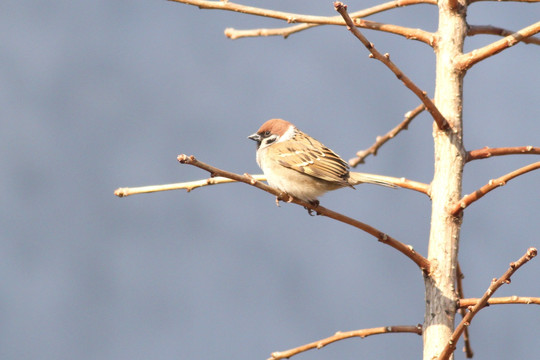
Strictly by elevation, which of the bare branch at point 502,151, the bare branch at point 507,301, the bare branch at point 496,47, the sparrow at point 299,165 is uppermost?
the sparrow at point 299,165

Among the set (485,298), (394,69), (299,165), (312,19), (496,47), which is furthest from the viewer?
(299,165)

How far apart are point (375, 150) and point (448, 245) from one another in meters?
1.19

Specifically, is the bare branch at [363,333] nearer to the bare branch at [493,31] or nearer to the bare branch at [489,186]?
the bare branch at [489,186]

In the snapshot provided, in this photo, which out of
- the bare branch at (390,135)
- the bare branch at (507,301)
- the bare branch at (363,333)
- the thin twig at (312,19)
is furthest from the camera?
the bare branch at (390,135)

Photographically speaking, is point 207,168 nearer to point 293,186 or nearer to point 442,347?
point 442,347

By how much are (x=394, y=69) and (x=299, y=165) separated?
1.51 metres

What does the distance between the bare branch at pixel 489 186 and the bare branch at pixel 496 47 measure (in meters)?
0.35

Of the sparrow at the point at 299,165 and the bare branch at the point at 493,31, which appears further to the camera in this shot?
the sparrow at the point at 299,165

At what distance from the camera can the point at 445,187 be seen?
6.62ft

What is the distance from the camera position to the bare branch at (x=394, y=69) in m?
1.64

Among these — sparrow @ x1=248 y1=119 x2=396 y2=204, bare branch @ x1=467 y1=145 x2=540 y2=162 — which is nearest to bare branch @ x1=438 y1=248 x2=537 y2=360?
bare branch @ x1=467 y1=145 x2=540 y2=162

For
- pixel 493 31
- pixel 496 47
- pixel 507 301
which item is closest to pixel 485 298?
pixel 507 301

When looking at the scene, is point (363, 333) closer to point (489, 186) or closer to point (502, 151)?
point (489, 186)

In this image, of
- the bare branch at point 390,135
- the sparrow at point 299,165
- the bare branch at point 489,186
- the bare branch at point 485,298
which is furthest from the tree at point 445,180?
the sparrow at point 299,165
